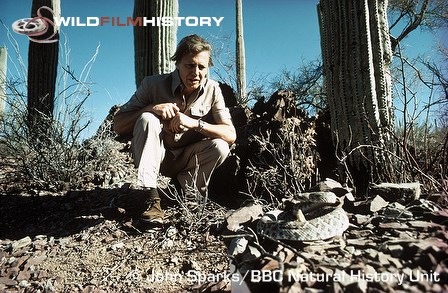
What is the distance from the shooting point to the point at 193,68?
3.21 m

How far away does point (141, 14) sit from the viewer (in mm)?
5344

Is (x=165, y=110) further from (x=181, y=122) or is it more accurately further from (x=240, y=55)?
(x=240, y=55)

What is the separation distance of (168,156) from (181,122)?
646mm

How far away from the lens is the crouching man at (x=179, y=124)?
310 cm

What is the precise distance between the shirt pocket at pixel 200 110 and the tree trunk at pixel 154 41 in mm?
1716

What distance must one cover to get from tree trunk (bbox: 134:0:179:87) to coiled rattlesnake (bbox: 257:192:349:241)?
3249mm

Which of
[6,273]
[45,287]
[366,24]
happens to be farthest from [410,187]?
[6,273]

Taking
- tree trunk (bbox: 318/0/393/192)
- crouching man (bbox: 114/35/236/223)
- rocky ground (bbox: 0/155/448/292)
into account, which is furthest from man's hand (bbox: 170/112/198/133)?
tree trunk (bbox: 318/0/393/192)

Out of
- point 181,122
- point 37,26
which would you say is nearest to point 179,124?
point 181,122

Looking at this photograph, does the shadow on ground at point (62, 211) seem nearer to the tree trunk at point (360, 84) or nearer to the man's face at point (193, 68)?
the man's face at point (193, 68)

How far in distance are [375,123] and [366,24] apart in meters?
1.03

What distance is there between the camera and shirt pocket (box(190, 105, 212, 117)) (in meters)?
3.46

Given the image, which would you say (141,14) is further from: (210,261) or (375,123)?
(210,261)

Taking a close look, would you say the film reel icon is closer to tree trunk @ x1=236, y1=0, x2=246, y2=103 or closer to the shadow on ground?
the shadow on ground
